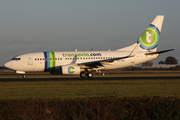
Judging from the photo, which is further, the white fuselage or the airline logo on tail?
the airline logo on tail

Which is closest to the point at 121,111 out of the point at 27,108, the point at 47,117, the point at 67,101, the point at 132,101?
the point at 132,101

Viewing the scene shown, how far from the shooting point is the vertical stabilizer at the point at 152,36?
3903 centimetres

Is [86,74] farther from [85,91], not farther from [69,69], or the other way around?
[85,91]

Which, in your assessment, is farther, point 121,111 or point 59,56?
point 59,56

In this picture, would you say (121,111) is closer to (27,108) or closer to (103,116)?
(103,116)

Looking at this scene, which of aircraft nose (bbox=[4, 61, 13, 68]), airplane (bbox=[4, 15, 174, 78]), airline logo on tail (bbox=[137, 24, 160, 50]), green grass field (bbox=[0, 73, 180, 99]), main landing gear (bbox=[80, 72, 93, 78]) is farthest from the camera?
airline logo on tail (bbox=[137, 24, 160, 50])

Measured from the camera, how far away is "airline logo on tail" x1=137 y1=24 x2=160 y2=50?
39031mm

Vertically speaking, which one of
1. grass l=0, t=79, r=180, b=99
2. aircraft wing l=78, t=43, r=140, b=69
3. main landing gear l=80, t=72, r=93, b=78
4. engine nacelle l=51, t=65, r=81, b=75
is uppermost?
aircraft wing l=78, t=43, r=140, b=69

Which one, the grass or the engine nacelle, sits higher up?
the engine nacelle

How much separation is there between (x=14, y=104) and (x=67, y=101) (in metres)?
1.91

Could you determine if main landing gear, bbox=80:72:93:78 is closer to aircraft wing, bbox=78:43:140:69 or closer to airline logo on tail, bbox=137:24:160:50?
aircraft wing, bbox=78:43:140:69

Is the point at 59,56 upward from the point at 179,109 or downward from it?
upward

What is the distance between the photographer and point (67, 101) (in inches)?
384

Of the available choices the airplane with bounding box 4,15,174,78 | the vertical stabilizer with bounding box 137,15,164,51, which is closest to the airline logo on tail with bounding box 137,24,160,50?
the vertical stabilizer with bounding box 137,15,164,51
